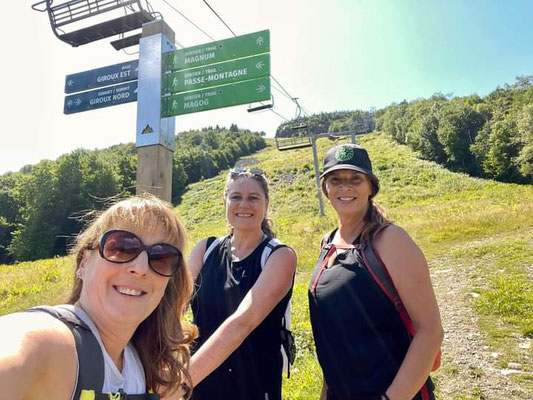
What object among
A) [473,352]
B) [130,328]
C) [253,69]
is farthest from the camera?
[473,352]

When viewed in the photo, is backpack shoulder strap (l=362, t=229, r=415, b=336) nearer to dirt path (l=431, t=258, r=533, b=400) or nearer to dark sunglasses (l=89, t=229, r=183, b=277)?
dark sunglasses (l=89, t=229, r=183, b=277)

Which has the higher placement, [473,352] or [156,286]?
[156,286]

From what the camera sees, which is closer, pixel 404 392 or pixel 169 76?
pixel 404 392

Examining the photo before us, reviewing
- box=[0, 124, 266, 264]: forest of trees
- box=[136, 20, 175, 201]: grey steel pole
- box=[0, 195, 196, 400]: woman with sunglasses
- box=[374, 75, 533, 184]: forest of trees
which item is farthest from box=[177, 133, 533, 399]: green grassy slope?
box=[0, 124, 266, 264]: forest of trees

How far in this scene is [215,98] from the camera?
3297 millimetres

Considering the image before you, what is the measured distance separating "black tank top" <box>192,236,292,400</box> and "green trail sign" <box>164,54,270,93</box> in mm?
1799

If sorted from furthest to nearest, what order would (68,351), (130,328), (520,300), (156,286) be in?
(520,300), (156,286), (130,328), (68,351)

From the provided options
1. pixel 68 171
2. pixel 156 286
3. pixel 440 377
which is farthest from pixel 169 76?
pixel 68 171

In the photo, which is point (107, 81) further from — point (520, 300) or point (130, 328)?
point (520, 300)

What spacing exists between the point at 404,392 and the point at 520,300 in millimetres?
5516

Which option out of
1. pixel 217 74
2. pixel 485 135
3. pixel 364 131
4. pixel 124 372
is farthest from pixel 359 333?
pixel 485 135

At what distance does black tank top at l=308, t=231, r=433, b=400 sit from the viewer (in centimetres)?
172

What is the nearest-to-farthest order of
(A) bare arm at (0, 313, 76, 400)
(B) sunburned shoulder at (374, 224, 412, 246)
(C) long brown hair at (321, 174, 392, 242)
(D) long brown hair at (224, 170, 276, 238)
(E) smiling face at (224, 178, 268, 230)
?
1. (A) bare arm at (0, 313, 76, 400)
2. (B) sunburned shoulder at (374, 224, 412, 246)
3. (C) long brown hair at (321, 174, 392, 242)
4. (E) smiling face at (224, 178, 268, 230)
5. (D) long brown hair at (224, 170, 276, 238)

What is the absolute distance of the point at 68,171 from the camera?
1642 inches
